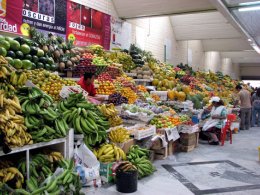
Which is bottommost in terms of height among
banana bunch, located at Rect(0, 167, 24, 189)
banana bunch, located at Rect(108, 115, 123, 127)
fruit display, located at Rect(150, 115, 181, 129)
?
banana bunch, located at Rect(0, 167, 24, 189)

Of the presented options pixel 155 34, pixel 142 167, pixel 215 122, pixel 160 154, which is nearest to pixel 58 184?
pixel 142 167

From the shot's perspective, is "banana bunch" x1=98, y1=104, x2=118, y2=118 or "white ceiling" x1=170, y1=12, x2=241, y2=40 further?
"white ceiling" x1=170, y1=12, x2=241, y2=40

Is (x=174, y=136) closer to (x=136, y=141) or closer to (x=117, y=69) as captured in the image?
(x=136, y=141)

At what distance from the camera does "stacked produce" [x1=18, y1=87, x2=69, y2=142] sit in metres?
3.25

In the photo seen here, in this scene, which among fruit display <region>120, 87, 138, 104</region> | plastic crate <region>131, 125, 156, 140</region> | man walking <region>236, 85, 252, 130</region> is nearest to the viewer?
plastic crate <region>131, 125, 156, 140</region>

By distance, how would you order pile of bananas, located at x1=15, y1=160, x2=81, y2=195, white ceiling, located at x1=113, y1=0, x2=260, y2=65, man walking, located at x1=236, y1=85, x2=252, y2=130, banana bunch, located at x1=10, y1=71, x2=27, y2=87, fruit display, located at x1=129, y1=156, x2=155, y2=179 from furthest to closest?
man walking, located at x1=236, y1=85, x2=252, y2=130 → white ceiling, located at x1=113, y1=0, x2=260, y2=65 → fruit display, located at x1=129, y1=156, x2=155, y2=179 → banana bunch, located at x1=10, y1=71, x2=27, y2=87 → pile of bananas, located at x1=15, y1=160, x2=81, y2=195

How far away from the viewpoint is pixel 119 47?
9.81 meters

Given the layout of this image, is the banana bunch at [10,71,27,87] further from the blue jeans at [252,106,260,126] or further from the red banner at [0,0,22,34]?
the blue jeans at [252,106,260,126]

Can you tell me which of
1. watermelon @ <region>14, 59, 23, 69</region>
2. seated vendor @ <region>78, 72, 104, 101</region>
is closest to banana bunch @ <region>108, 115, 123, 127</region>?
seated vendor @ <region>78, 72, 104, 101</region>

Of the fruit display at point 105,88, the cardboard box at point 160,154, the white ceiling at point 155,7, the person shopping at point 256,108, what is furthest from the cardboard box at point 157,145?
the person shopping at point 256,108

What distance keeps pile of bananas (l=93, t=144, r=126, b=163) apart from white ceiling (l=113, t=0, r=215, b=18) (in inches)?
244

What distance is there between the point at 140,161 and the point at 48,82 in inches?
80.9

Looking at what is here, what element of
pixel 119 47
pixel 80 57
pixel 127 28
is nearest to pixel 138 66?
pixel 119 47

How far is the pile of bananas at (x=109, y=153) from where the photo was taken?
4.21 meters
